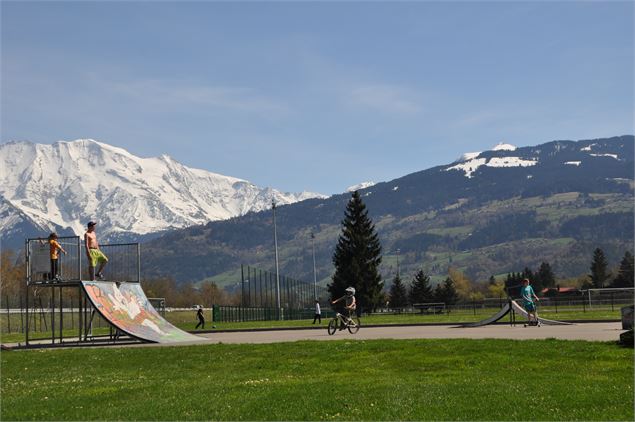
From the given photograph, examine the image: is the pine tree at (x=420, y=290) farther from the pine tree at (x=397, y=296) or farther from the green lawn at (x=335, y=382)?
the green lawn at (x=335, y=382)

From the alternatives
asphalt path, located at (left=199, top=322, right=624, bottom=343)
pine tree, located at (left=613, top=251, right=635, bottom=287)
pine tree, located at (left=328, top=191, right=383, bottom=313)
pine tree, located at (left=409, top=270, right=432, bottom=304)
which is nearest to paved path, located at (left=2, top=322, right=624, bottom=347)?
asphalt path, located at (left=199, top=322, right=624, bottom=343)

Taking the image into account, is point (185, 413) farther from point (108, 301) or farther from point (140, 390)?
point (108, 301)

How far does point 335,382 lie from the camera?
647 inches

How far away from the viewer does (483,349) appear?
2022cm

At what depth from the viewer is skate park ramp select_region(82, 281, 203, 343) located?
99.8ft

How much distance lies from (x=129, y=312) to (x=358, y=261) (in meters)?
65.2

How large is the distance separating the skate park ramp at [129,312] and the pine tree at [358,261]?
199 ft

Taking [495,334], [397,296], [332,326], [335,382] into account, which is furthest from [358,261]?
[335,382]

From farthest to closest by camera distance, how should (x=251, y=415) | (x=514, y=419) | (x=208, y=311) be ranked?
(x=208, y=311), (x=251, y=415), (x=514, y=419)

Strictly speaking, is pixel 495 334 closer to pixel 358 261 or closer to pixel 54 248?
pixel 54 248

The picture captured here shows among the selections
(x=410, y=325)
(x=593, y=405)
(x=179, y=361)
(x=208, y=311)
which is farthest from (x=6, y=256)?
(x=593, y=405)

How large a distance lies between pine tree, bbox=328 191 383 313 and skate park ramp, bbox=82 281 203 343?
6066 centimetres

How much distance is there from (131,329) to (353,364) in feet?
44.6

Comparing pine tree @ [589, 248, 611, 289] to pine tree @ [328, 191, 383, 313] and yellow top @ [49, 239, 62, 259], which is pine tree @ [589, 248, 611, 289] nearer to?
pine tree @ [328, 191, 383, 313]
